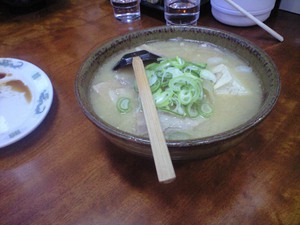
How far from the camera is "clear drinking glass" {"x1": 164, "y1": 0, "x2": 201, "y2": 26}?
157 centimetres

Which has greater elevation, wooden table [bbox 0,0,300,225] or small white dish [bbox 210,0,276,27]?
small white dish [bbox 210,0,276,27]

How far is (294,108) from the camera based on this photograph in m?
1.03

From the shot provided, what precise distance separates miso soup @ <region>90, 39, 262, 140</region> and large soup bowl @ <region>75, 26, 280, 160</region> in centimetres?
3

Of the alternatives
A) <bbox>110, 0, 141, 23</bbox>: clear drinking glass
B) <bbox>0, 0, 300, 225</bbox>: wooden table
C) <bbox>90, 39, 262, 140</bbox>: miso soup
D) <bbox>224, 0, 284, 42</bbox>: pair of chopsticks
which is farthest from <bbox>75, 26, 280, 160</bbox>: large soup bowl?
<bbox>110, 0, 141, 23</bbox>: clear drinking glass

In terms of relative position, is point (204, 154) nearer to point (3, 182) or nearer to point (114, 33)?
point (3, 182)

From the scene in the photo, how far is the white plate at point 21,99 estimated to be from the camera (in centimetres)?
97

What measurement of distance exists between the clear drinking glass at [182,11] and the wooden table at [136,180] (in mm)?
664

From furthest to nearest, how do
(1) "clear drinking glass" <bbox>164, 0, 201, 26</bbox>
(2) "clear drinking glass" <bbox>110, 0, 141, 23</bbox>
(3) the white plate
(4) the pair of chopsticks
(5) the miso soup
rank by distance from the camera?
(2) "clear drinking glass" <bbox>110, 0, 141, 23</bbox>
(1) "clear drinking glass" <bbox>164, 0, 201, 26</bbox>
(4) the pair of chopsticks
(3) the white plate
(5) the miso soup

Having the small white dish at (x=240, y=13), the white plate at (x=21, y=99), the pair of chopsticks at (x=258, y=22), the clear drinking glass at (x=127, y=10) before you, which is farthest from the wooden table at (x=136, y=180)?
the clear drinking glass at (x=127, y=10)

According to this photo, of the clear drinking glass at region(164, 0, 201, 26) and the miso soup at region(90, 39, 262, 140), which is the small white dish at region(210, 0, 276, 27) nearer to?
the clear drinking glass at region(164, 0, 201, 26)

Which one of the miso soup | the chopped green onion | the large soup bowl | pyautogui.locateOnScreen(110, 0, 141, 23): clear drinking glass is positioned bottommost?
pyautogui.locateOnScreen(110, 0, 141, 23): clear drinking glass

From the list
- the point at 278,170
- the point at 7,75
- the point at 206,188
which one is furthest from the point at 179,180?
the point at 7,75

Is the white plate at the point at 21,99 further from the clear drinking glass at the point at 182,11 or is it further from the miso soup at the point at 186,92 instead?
the clear drinking glass at the point at 182,11

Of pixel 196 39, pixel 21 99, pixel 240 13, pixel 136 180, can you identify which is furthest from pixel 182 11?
pixel 136 180
